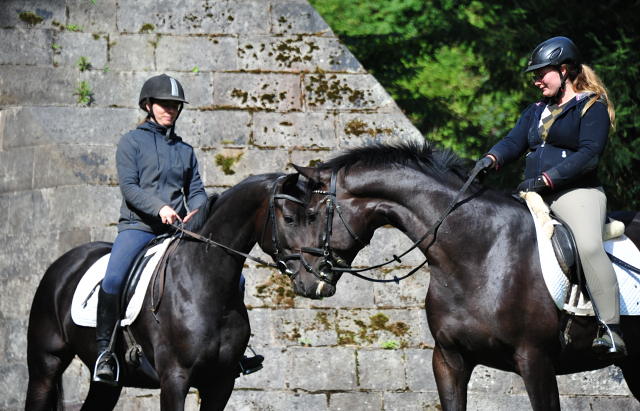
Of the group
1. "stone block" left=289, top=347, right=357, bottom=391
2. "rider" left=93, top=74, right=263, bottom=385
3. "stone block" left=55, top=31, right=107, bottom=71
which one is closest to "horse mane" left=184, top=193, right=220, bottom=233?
"rider" left=93, top=74, right=263, bottom=385

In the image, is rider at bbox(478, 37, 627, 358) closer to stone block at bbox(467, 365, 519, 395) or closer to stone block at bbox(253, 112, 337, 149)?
stone block at bbox(467, 365, 519, 395)

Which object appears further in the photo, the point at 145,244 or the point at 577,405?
the point at 577,405

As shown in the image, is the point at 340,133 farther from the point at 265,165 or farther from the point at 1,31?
the point at 1,31

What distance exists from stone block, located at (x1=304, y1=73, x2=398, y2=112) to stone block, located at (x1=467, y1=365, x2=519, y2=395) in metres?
2.58

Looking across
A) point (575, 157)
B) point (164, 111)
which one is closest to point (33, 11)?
point (164, 111)

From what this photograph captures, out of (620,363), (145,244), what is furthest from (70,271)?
(620,363)

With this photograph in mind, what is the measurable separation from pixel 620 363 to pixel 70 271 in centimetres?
410

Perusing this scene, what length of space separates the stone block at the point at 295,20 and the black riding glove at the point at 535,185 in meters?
3.24

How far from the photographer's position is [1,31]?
6.63 meters

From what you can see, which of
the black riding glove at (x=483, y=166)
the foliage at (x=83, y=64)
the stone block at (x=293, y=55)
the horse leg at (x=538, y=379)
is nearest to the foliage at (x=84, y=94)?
the foliage at (x=83, y=64)

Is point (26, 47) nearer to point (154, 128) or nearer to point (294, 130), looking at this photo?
point (154, 128)

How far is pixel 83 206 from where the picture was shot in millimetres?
6312

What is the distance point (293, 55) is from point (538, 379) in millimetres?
4093

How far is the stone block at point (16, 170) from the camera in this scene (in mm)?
6512
